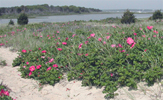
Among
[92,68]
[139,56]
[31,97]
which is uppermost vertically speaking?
[139,56]

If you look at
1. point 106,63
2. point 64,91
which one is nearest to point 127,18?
point 106,63

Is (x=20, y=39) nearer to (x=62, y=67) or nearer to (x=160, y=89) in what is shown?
(x=62, y=67)

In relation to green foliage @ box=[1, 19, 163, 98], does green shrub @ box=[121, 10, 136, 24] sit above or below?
above

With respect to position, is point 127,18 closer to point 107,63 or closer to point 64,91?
point 107,63

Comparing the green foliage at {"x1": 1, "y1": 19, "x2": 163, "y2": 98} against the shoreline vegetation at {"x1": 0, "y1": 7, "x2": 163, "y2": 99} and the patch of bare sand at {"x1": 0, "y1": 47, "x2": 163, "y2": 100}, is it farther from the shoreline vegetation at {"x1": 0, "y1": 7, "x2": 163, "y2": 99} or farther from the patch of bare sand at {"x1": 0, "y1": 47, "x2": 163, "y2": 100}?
the patch of bare sand at {"x1": 0, "y1": 47, "x2": 163, "y2": 100}

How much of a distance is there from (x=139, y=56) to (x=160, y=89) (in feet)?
2.93

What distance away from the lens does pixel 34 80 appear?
440 cm

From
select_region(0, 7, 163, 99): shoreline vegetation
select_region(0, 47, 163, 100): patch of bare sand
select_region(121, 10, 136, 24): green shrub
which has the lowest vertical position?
select_region(0, 47, 163, 100): patch of bare sand

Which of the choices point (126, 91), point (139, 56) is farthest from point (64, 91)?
point (139, 56)

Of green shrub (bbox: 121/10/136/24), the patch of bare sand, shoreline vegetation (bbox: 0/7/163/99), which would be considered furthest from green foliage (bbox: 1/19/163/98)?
green shrub (bbox: 121/10/136/24)

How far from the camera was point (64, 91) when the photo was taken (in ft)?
12.4

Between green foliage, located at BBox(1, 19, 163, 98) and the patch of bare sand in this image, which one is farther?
green foliage, located at BBox(1, 19, 163, 98)

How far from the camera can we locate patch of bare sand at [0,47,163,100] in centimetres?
300

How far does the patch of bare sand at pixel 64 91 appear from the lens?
3002 mm
